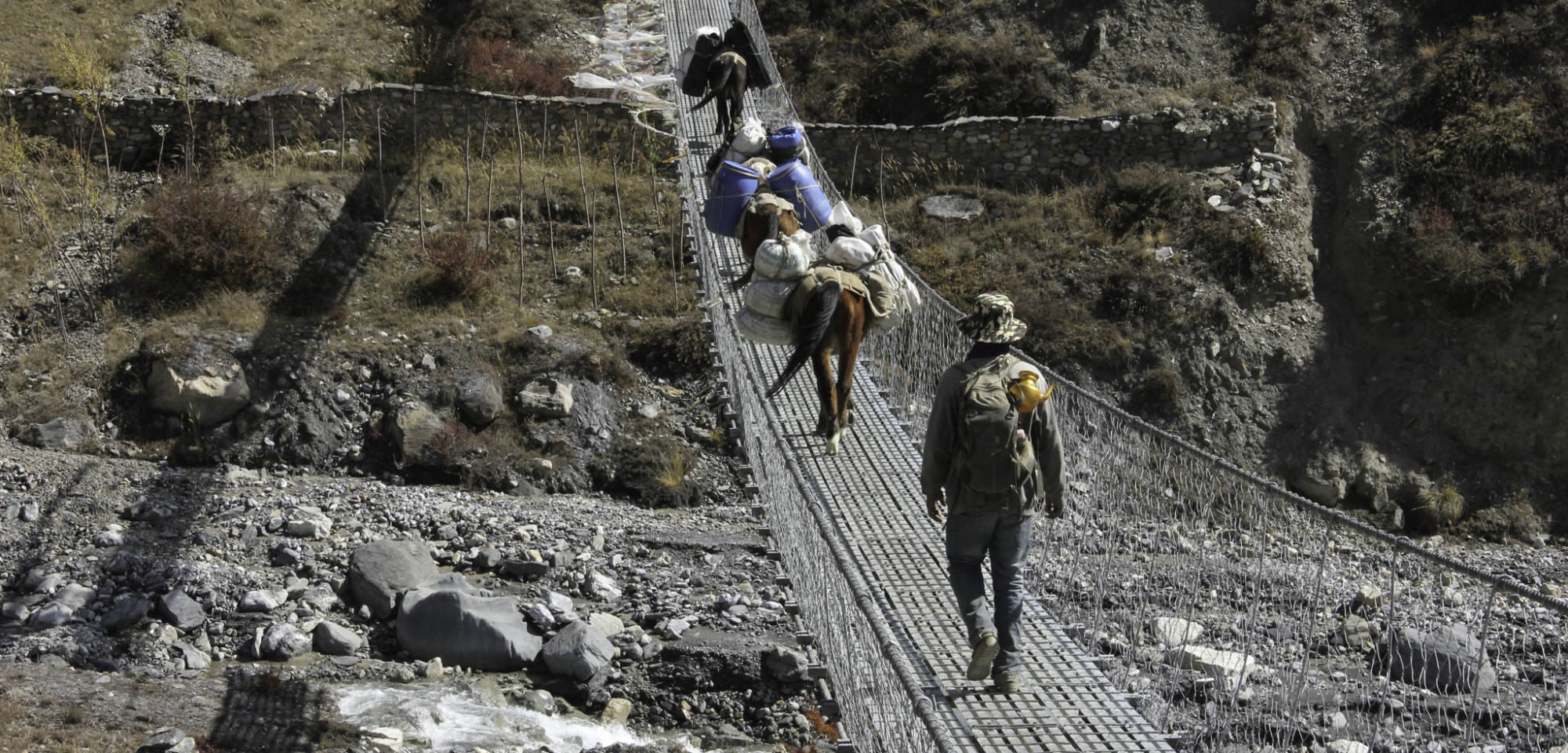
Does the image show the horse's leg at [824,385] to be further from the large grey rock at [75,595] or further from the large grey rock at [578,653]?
the large grey rock at [75,595]

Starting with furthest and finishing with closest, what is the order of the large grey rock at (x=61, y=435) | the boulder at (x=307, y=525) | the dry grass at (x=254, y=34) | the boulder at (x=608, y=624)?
the dry grass at (x=254, y=34) < the large grey rock at (x=61, y=435) < the boulder at (x=307, y=525) < the boulder at (x=608, y=624)

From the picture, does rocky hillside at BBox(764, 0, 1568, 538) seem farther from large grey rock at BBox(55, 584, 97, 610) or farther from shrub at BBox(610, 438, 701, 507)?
large grey rock at BBox(55, 584, 97, 610)

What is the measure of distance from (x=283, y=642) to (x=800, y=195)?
145 inches

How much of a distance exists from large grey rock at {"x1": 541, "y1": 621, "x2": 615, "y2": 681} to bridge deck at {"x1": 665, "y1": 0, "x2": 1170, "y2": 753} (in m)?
1.87

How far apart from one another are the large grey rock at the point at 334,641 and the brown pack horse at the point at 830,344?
316 centimetres

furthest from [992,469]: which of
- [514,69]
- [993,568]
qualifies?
[514,69]

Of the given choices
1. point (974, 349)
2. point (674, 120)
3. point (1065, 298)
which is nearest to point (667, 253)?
point (674, 120)

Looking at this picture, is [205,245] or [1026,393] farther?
[205,245]

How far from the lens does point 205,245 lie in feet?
36.8

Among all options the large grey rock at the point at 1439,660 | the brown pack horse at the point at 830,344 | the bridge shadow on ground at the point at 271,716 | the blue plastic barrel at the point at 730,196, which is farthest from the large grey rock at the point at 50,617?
the large grey rock at the point at 1439,660

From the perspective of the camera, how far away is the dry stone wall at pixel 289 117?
505 inches

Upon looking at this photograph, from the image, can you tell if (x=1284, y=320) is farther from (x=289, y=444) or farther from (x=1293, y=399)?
(x=289, y=444)

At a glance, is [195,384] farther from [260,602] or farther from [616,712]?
[616,712]

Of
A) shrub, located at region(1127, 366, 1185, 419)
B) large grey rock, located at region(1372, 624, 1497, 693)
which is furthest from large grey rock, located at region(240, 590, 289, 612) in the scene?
shrub, located at region(1127, 366, 1185, 419)
